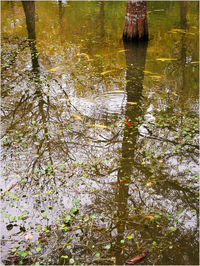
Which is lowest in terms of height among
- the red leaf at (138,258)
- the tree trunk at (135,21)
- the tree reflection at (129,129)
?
the red leaf at (138,258)

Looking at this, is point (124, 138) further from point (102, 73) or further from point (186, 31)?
point (186, 31)

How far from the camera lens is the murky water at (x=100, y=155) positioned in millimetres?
2525

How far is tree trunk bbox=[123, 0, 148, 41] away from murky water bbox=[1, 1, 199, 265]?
47 cm

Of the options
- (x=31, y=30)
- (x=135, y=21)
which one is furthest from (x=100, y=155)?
(x=31, y=30)

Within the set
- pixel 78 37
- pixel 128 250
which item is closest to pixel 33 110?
pixel 128 250

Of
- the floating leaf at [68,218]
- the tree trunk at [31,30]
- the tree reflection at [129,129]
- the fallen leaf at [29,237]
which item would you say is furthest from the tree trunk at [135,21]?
the fallen leaf at [29,237]

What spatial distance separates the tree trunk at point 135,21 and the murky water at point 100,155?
18.6 inches

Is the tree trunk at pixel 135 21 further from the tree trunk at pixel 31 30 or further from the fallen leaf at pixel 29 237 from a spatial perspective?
the fallen leaf at pixel 29 237

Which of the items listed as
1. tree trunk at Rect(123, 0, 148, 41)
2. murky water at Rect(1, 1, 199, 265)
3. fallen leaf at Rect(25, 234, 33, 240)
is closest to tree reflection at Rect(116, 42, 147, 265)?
murky water at Rect(1, 1, 199, 265)

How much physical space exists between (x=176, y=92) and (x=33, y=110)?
2.70 metres

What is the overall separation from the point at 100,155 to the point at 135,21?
5234 millimetres

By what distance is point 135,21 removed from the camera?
294 inches

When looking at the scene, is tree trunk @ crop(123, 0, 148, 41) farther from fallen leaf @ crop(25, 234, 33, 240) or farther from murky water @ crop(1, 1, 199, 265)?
fallen leaf @ crop(25, 234, 33, 240)

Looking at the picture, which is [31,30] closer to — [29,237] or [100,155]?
[100,155]
